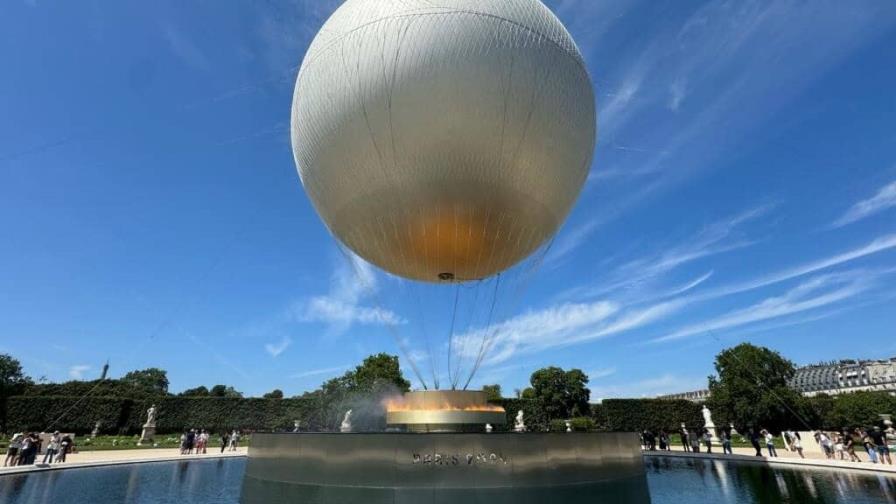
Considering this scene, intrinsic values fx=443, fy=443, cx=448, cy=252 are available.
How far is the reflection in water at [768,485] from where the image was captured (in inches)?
409

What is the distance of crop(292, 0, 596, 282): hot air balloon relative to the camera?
10.4 metres

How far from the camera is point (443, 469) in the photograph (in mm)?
9703

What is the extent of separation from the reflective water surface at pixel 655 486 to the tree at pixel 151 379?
9941cm

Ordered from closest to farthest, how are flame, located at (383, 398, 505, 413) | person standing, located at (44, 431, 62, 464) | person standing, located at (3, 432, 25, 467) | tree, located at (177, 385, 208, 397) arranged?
flame, located at (383, 398, 505, 413), person standing, located at (3, 432, 25, 467), person standing, located at (44, 431, 62, 464), tree, located at (177, 385, 208, 397)

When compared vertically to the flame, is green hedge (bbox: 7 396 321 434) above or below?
above

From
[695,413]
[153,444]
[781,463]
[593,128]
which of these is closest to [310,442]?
[593,128]

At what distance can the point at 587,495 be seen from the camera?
9719 millimetres

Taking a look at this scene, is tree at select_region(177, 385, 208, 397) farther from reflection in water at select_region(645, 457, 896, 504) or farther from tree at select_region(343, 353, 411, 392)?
reflection in water at select_region(645, 457, 896, 504)

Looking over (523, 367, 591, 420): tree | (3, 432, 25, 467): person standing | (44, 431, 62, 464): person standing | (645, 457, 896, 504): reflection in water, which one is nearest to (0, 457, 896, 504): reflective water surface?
(645, 457, 896, 504): reflection in water

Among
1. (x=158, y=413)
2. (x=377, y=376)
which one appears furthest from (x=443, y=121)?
(x=377, y=376)

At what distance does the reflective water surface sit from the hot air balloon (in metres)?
7.48

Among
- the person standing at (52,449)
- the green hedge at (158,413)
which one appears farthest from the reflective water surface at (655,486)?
the green hedge at (158,413)

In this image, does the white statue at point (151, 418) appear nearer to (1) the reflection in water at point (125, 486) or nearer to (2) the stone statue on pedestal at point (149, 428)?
(2) the stone statue on pedestal at point (149, 428)

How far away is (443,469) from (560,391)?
58.4m
